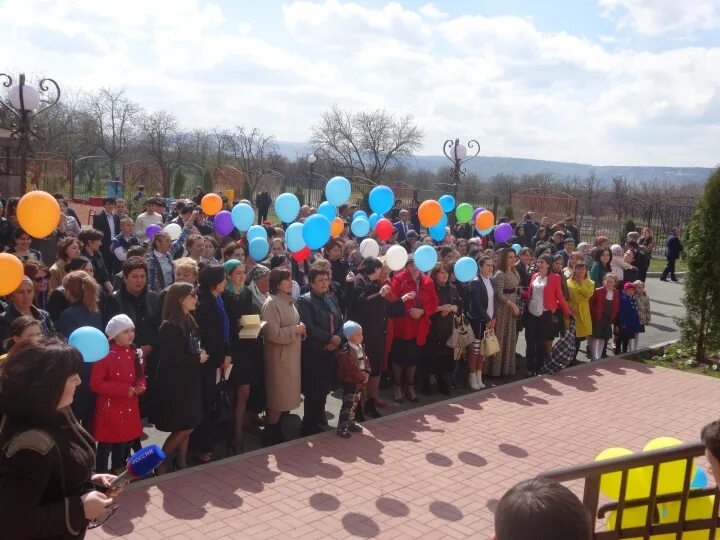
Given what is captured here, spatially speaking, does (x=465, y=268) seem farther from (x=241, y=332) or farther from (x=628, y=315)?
(x=628, y=315)

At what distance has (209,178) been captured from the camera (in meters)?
30.5

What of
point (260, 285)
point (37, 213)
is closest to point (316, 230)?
point (260, 285)

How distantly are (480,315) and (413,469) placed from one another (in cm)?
326

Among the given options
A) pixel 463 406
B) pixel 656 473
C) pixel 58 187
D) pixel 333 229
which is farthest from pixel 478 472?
pixel 58 187

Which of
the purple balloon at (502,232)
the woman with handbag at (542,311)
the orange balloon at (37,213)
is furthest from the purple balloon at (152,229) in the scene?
the purple balloon at (502,232)

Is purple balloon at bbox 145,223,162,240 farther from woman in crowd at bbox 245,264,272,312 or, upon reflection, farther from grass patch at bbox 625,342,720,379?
grass patch at bbox 625,342,720,379

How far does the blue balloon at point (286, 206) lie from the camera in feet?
34.1

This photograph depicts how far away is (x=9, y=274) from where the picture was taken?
562cm

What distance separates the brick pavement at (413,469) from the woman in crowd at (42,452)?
2505 millimetres

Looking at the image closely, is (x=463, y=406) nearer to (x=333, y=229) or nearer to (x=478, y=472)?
(x=478, y=472)

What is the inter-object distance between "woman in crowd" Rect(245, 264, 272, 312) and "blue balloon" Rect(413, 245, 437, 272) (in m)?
1.92

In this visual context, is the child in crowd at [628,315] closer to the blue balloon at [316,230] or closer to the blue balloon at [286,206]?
the blue balloon at [316,230]

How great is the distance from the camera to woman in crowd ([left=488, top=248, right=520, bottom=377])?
377 inches

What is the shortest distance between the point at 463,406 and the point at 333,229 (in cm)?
398
